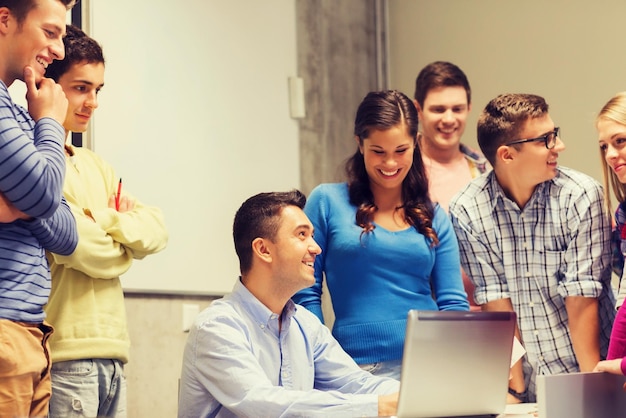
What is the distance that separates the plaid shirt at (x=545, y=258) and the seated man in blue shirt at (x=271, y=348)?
0.74 meters

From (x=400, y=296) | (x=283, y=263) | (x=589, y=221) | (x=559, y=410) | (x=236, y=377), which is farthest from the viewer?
(x=589, y=221)

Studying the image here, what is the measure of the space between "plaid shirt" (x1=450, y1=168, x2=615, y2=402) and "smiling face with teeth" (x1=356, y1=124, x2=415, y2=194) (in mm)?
379

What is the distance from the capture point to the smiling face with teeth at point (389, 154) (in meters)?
3.00

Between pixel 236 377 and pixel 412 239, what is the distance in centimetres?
89

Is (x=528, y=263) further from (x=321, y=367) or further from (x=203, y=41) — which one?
(x=203, y=41)

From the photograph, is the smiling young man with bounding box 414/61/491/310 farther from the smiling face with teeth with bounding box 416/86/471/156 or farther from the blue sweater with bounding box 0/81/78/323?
the blue sweater with bounding box 0/81/78/323

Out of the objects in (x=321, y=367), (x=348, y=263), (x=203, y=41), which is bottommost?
(x=321, y=367)

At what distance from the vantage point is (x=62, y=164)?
216 centimetres

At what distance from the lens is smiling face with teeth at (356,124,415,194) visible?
3.00m

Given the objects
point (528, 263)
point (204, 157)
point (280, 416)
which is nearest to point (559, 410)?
point (280, 416)

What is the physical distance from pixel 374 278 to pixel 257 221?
0.43 m

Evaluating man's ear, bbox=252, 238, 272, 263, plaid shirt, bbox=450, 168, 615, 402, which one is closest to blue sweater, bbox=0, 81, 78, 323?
man's ear, bbox=252, 238, 272, 263

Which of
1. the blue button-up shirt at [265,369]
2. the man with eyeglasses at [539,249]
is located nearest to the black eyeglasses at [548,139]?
the man with eyeglasses at [539,249]

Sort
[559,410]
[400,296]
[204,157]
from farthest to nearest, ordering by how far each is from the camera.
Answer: [204,157]
[400,296]
[559,410]
